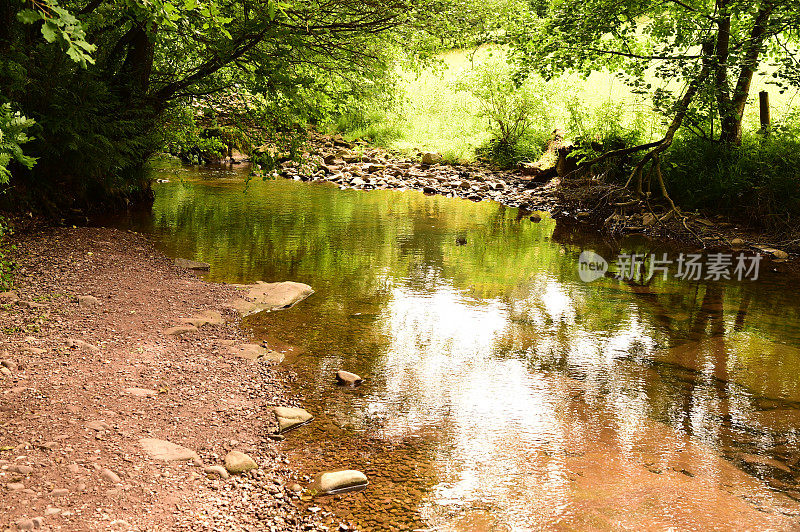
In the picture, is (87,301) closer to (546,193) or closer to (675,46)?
(675,46)

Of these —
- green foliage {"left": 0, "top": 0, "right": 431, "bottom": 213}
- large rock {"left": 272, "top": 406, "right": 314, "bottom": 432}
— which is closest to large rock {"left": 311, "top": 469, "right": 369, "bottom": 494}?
large rock {"left": 272, "top": 406, "right": 314, "bottom": 432}

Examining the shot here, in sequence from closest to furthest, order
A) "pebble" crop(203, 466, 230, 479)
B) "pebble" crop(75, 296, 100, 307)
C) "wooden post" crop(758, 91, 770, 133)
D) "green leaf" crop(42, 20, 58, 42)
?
"green leaf" crop(42, 20, 58, 42) → "pebble" crop(203, 466, 230, 479) → "pebble" crop(75, 296, 100, 307) → "wooden post" crop(758, 91, 770, 133)

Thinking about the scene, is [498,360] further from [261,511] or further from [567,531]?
[261,511]

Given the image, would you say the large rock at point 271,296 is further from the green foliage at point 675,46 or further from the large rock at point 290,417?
the green foliage at point 675,46

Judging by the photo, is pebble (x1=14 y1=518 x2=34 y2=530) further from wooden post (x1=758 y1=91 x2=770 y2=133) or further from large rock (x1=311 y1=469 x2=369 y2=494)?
wooden post (x1=758 y1=91 x2=770 y2=133)

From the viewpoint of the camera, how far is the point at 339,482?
385cm

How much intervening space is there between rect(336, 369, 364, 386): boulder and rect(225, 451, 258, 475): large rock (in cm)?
147

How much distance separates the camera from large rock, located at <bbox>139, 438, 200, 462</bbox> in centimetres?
378

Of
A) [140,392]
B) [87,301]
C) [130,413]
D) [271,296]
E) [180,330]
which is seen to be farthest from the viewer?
[271,296]

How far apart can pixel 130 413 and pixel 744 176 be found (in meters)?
12.9

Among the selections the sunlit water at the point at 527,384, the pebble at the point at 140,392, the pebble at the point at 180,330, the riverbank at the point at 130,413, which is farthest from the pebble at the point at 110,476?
the pebble at the point at 180,330

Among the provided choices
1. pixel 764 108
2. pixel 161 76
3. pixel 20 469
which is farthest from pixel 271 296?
pixel 764 108

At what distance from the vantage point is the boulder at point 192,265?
870 centimetres

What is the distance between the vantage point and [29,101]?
8.37 m
